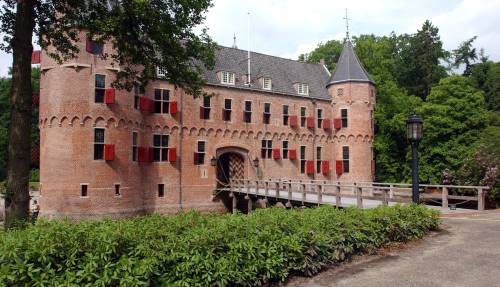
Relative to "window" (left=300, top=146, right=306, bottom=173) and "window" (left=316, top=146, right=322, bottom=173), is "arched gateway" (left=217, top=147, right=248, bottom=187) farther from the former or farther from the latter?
"window" (left=316, top=146, right=322, bottom=173)

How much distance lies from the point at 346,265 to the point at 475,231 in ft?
15.7

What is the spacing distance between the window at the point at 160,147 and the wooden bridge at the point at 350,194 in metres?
4.35

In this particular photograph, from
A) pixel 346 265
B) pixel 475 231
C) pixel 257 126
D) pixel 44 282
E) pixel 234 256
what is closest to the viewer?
pixel 44 282

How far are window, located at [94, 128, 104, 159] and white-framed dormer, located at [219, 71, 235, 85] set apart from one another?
9.05 meters

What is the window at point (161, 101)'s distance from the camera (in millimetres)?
23156

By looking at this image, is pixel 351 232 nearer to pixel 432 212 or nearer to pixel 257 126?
pixel 432 212

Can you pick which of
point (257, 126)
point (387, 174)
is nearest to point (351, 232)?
point (257, 126)

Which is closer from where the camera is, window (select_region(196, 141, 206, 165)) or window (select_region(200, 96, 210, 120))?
window (select_region(196, 141, 206, 165))

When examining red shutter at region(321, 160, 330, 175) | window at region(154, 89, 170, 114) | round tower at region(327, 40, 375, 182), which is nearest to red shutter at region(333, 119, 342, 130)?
round tower at region(327, 40, 375, 182)

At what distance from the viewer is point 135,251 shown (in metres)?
5.12

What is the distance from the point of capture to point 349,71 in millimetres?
28703

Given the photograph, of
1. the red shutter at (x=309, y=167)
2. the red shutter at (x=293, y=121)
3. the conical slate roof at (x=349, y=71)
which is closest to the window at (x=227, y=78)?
Result: the red shutter at (x=293, y=121)

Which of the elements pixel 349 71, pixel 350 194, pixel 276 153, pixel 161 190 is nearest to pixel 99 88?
pixel 161 190

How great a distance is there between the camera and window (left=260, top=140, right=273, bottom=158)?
26.7 meters
